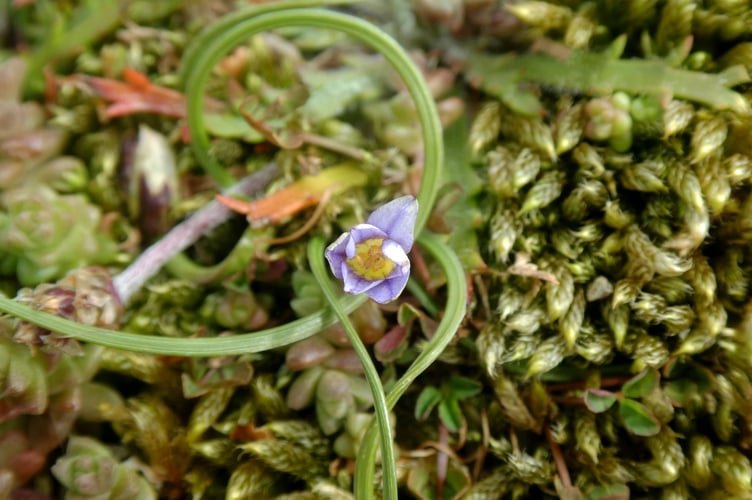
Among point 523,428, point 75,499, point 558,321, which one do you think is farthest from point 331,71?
point 75,499

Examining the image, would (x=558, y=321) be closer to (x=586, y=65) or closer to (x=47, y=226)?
(x=586, y=65)

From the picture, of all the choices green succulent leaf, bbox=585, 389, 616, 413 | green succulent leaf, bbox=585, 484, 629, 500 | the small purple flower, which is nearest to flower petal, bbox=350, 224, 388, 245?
the small purple flower

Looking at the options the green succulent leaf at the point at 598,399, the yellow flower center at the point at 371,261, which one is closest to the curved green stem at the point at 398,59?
the yellow flower center at the point at 371,261

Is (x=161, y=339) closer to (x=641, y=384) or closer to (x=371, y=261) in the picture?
(x=371, y=261)

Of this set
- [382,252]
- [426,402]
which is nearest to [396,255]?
[382,252]

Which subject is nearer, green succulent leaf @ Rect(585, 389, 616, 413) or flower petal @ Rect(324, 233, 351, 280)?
flower petal @ Rect(324, 233, 351, 280)

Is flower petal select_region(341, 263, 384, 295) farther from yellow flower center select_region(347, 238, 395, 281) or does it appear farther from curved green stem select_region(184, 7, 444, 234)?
curved green stem select_region(184, 7, 444, 234)

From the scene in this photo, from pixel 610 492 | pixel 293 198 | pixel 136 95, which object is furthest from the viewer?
pixel 136 95

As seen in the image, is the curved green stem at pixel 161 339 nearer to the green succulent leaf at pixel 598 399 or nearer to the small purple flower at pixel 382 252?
the small purple flower at pixel 382 252
